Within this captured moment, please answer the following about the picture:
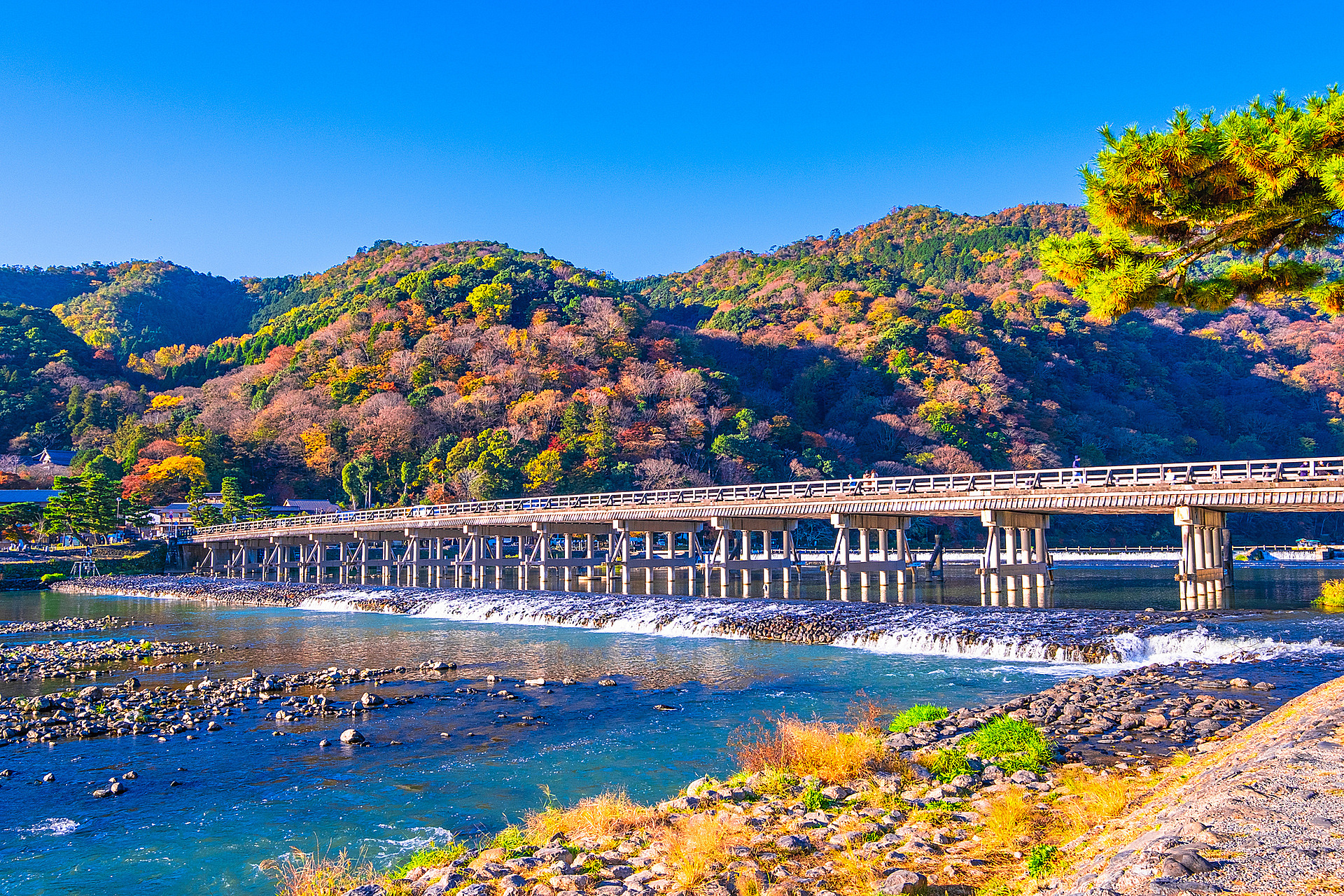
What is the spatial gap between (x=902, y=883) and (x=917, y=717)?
22.1ft

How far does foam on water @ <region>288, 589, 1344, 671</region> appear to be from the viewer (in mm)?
19172

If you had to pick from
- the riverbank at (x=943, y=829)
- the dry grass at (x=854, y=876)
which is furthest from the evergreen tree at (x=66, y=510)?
the dry grass at (x=854, y=876)

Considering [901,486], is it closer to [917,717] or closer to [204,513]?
[917,717]

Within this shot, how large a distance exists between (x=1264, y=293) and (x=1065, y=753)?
23.8 ft

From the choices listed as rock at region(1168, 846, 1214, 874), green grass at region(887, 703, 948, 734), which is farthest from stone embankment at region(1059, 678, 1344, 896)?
green grass at region(887, 703, 948, 734)

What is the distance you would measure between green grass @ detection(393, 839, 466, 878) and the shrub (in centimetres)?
2778

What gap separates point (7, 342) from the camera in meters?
85.8

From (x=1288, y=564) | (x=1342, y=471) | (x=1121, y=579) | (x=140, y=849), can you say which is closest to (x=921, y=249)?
(x=1288, y=564)

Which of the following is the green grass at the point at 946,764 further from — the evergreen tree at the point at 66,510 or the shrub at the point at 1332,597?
the evergreen tree at the point at 66,510

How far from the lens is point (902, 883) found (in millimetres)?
6434

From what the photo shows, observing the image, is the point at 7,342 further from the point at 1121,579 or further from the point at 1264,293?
the point at 1264,293

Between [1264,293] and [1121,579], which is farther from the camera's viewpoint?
[1121,579]

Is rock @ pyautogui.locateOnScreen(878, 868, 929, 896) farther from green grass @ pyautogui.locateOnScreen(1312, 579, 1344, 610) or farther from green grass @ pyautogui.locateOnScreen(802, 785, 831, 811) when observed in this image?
green grass @ pyautogui.locateOnScreen(1312, 579, 1344, 610)

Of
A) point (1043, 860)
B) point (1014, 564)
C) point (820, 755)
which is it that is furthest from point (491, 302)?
point (1043, 860)
